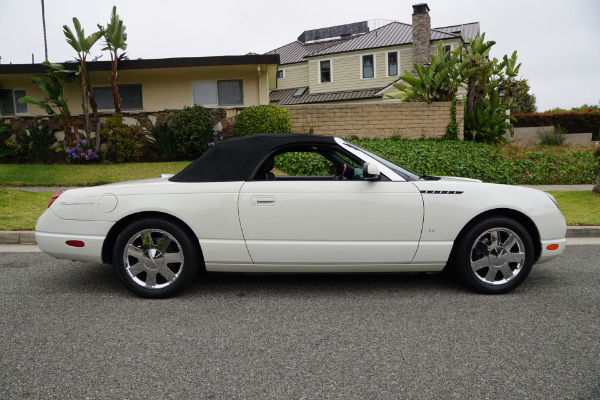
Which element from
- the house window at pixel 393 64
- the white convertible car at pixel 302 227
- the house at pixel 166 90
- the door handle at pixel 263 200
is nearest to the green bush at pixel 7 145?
the house at pixel 166 90

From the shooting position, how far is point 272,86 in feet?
68.2

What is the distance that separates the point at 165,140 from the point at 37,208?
246 inches

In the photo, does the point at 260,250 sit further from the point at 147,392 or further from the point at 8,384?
the point at 8,384

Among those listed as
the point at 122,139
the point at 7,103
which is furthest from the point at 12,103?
the point at 122,139

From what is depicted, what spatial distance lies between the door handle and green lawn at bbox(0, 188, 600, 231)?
16.0ft

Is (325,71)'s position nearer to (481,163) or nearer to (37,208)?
(481,163)

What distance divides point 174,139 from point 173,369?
503 inches

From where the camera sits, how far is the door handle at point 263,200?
4413 millimetres

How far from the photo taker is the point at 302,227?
440 centimetres

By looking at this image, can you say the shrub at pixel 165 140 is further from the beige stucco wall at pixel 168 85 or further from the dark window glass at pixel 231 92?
the dark window glass at pixel 231 92

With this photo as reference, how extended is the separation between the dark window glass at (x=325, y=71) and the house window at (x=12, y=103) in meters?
20.7

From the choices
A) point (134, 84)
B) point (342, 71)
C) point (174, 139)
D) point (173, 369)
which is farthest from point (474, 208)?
point (342, 71)

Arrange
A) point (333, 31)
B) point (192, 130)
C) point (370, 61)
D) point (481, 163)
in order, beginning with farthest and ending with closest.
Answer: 1. point (333, 31)
2. point (370, 61)
3. point (192, 130)
4. point (481, 163)

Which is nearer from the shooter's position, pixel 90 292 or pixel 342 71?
pixel 90 292
